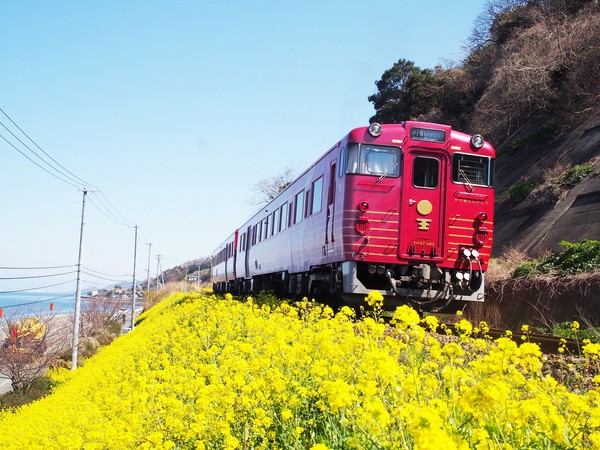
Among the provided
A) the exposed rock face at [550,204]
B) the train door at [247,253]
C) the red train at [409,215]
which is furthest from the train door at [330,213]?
the train door at [247,253]

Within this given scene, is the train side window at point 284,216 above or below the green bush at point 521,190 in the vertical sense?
below

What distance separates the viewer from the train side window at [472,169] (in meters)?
10.2

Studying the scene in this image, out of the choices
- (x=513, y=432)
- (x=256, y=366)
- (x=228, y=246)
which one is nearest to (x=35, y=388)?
(x=228, y=246)

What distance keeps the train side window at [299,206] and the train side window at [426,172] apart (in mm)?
3720

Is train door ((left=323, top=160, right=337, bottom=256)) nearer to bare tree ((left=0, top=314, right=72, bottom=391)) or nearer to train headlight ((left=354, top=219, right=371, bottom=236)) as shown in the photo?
train headlight ((left=354, top=219, right=371, bottom=236))

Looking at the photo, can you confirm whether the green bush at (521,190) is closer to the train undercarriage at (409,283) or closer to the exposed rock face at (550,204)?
the exposed rock face at (550,204)

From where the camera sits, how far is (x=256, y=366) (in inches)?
193

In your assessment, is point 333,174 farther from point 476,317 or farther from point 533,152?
point 533,152

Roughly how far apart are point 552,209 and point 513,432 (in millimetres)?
13293

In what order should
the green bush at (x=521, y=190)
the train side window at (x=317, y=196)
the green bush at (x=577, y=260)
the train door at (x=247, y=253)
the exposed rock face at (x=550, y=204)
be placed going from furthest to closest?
the train door at (x=247, y=253) < the green bush at (x=521, y=190) < the exposed rock face at (x=550, y=204) < the train side window at (x=317, y=196) < the green bush at (x=577, y=260)

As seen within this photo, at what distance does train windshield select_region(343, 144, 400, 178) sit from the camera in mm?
9812

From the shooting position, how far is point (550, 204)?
15766 millimetres

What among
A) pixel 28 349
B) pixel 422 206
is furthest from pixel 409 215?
pixel 28 349

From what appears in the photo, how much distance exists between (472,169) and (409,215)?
53.0 inches
